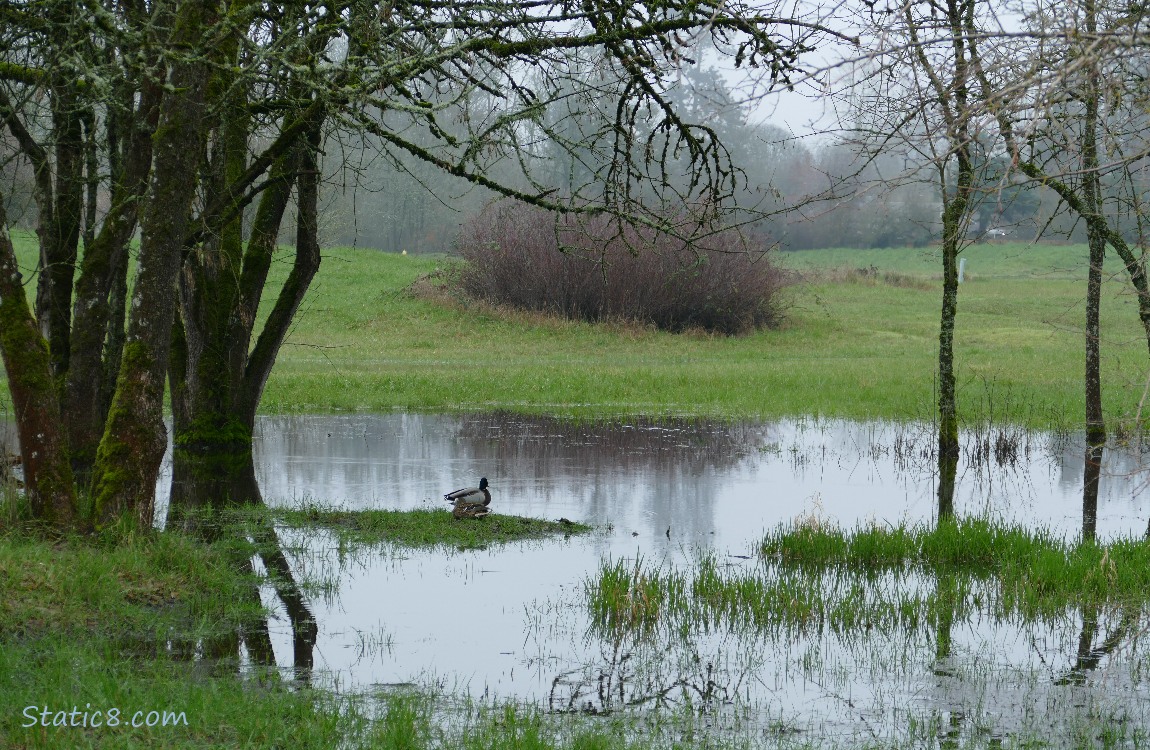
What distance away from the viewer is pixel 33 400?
341 inches

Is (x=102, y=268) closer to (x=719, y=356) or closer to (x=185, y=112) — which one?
(x=185, y=112)

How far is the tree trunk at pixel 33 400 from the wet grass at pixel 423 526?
2.91 meters

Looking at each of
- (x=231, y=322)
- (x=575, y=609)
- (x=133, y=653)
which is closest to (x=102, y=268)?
(x=133, y=653)

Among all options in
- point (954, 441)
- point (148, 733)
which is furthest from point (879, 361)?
point (148, 733)

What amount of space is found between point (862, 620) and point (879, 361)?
25.0 meters

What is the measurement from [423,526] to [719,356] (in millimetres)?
24807

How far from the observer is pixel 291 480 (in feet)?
49.3

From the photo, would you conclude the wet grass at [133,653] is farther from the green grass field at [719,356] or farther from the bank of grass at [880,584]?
the green grass field at [719,356]

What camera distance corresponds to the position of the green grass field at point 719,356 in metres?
23.5

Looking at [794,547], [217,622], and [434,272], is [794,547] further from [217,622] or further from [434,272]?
[434,272]

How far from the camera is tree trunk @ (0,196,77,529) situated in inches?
339

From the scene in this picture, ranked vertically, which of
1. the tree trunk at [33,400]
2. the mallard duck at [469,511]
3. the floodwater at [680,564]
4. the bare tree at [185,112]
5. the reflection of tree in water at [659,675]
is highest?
the bare tree at [185,112]

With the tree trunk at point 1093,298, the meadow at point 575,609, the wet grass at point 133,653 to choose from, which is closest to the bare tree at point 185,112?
the wet grass at point 133,653

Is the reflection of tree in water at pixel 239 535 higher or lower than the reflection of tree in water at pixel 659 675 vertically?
higher
